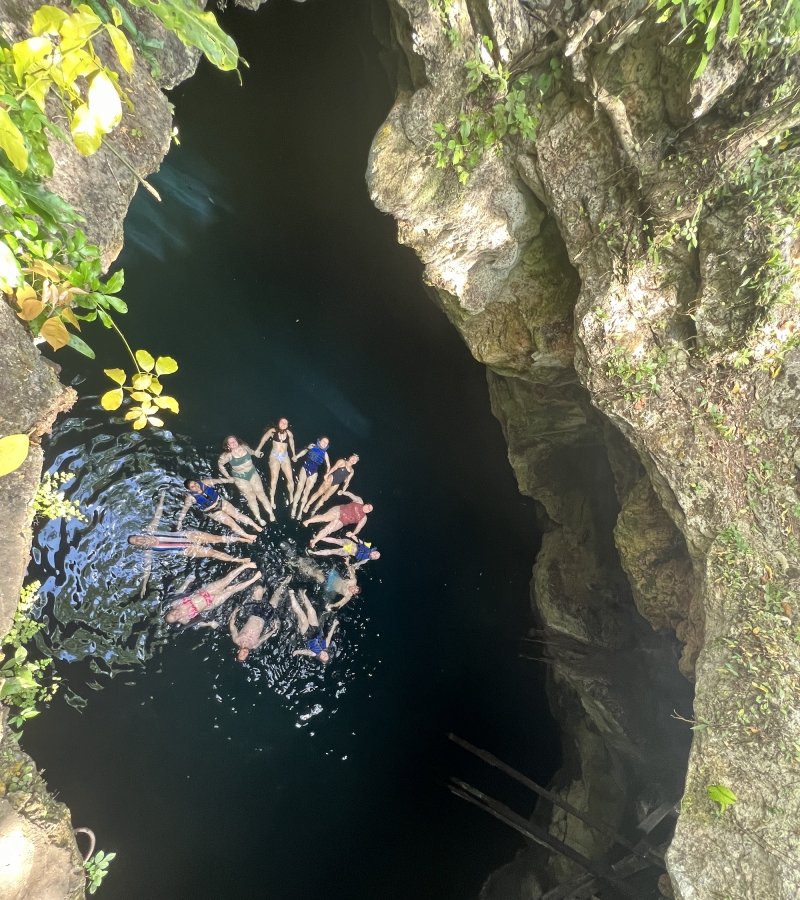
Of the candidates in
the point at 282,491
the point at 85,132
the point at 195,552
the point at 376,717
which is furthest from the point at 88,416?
the point at 376,717

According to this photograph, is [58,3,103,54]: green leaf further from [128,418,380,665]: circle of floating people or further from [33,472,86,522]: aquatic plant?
[128,418,380,665]: circle of floating people

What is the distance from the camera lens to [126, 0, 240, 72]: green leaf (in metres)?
1.51

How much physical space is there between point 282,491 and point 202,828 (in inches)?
130

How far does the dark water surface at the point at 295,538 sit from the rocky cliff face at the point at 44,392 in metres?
0.80

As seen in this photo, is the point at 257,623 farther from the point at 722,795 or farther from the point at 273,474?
the point at 722,795

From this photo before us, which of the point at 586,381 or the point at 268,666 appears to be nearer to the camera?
the point at 586,381

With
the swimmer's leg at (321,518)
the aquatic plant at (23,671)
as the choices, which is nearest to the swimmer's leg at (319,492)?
the swimmer's leg at (321,518)

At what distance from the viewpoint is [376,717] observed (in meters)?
6.14

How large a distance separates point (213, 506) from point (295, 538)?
91 centimetres

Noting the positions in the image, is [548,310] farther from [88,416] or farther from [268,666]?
[268,666]

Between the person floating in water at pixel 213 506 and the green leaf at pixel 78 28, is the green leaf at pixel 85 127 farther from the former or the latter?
the person floating in water at pixel 213 506

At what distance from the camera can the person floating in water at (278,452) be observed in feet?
17.2

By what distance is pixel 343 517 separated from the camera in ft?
18.8

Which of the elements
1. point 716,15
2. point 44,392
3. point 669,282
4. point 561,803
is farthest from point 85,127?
point 561,803
